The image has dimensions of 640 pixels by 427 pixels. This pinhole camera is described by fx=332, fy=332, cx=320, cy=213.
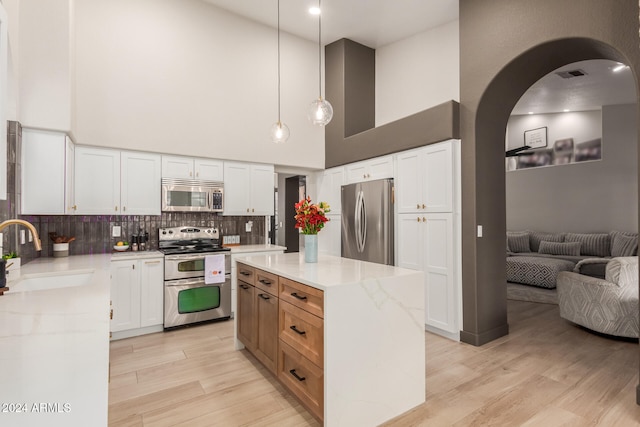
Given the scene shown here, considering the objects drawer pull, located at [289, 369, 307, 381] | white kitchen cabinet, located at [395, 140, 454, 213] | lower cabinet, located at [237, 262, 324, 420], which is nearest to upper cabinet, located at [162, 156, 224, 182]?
lower cabinet, located at [237, 262, 324, 420]

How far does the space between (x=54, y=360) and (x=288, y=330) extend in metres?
1.63

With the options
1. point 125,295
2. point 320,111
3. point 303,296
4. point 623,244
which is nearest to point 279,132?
point 320,111

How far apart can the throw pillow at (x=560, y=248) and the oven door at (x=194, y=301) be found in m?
→ 6.29

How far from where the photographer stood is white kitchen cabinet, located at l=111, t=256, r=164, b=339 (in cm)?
356

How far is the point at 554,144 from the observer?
23.8 ft

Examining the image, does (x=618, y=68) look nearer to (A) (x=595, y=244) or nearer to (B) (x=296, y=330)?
(A) (x=595, y=244)

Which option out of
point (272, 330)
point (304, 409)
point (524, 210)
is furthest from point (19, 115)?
point (524, 210)

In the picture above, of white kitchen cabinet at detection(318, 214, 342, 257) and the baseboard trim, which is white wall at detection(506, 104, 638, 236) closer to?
the baseboard trim

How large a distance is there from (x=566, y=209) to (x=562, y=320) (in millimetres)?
3923

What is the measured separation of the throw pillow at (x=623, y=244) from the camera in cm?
572

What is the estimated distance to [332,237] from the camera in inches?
207

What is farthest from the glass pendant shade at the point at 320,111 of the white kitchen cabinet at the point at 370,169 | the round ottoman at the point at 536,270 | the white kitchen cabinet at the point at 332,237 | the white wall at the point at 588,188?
the white wall at the point at 588,188

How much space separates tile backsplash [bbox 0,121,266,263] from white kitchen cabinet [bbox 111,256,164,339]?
1.79 feet

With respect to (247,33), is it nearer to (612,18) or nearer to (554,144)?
(612,18)
